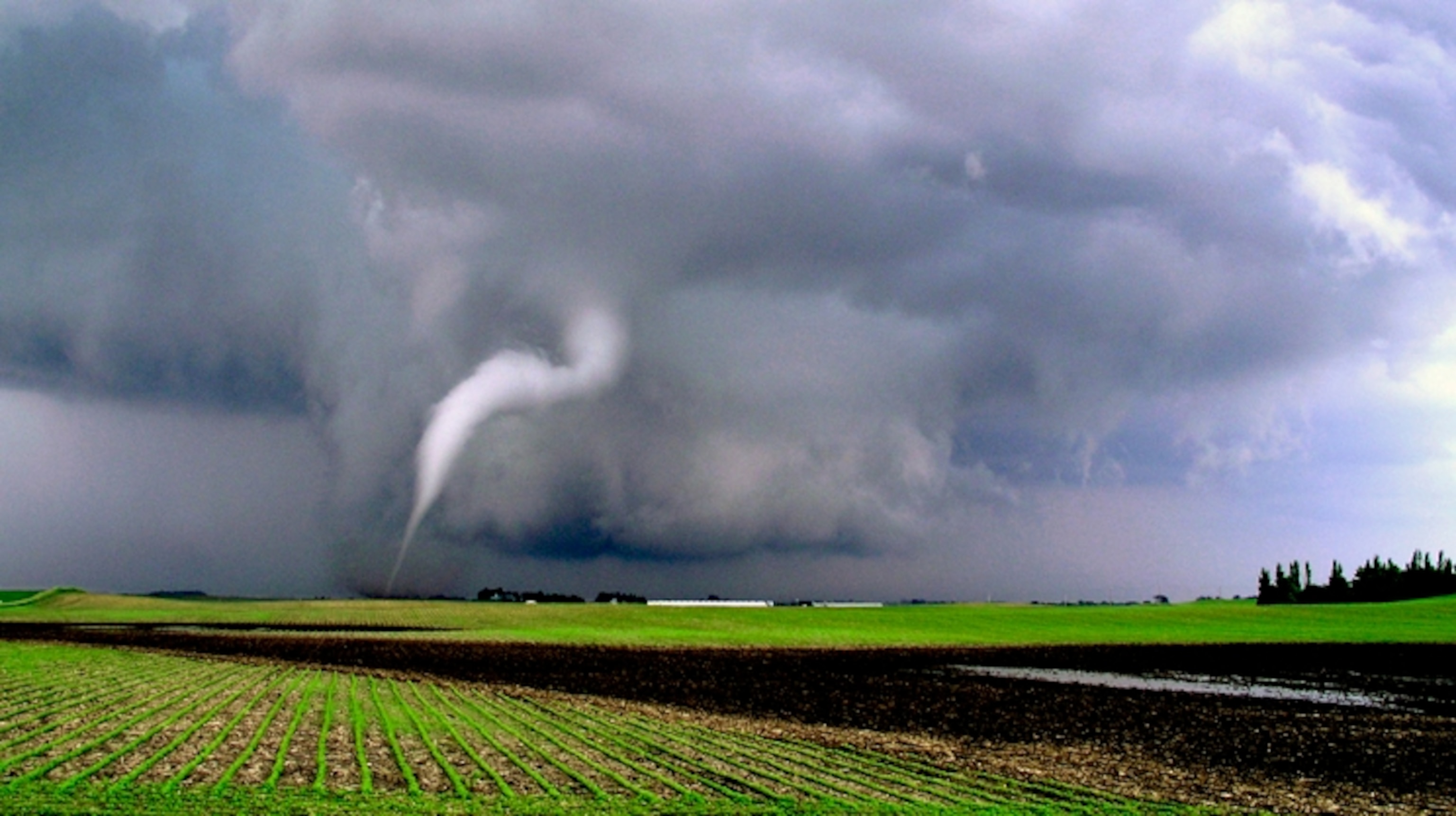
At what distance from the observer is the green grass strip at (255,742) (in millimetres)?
21234

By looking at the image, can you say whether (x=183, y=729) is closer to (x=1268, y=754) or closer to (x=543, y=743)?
(x=543, y=743)

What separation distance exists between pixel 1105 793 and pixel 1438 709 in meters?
29.7

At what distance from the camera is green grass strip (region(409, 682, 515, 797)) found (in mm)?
21828

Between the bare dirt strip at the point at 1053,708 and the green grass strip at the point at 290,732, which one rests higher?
the green grass strip at the point at 290,732

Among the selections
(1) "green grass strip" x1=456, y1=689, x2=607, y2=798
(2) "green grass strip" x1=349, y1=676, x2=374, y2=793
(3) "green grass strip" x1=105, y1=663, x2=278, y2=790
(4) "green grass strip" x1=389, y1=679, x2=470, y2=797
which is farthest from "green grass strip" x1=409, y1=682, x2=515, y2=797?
(3) "green grass strip" x1=105, y1=663, x2=278, y2=790

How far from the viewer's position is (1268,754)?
30.0 metres

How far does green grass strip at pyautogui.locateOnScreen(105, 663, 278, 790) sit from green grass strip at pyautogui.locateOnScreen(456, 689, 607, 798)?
716 centimetres

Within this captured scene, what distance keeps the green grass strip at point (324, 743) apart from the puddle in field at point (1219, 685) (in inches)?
1352

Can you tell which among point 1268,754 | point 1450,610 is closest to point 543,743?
point 1268,754

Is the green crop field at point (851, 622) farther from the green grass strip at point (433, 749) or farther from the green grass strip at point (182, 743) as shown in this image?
the green grass strip at point (182, 743)

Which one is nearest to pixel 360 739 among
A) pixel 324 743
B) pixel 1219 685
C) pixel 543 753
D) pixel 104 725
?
pixel 324 743

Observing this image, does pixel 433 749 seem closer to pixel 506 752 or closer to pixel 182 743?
pixel 506 752

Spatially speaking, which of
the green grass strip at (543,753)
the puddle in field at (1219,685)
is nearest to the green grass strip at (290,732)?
the green grass strip at (543,753)

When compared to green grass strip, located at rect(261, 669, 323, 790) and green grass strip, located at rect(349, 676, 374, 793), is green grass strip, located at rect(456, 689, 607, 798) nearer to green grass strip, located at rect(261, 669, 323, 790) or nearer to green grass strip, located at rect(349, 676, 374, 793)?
green grass strip, located at rect(349, 676, 374, 793)
